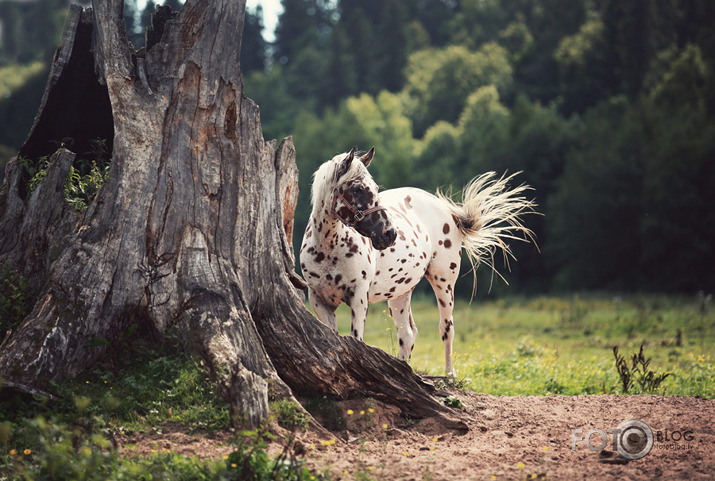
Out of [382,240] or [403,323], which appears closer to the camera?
[382,240]

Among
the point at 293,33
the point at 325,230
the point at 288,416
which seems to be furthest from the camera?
the point at 293,33

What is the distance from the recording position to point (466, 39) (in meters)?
95.4

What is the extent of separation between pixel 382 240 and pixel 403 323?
2.56m

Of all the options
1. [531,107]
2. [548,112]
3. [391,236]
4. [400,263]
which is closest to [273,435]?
[391,236]

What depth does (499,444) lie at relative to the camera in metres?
6.15

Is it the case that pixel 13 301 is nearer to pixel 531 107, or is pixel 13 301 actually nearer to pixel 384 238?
pixel 384 238

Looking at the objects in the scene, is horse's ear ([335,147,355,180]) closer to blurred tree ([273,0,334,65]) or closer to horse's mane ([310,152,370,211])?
horse's mane ([310,152,370,211])

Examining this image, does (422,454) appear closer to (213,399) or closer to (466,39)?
(213,399)

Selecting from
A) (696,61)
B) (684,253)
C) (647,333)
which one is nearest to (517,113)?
(696,61)

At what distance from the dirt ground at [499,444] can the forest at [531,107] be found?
1426 centimetres

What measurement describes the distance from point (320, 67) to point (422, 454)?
89.0 m

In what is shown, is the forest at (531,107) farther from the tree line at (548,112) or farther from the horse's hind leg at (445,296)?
the horse's hind leg at (445,296)

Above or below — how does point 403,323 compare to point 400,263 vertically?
below

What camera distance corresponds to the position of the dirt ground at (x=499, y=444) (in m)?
5.22
